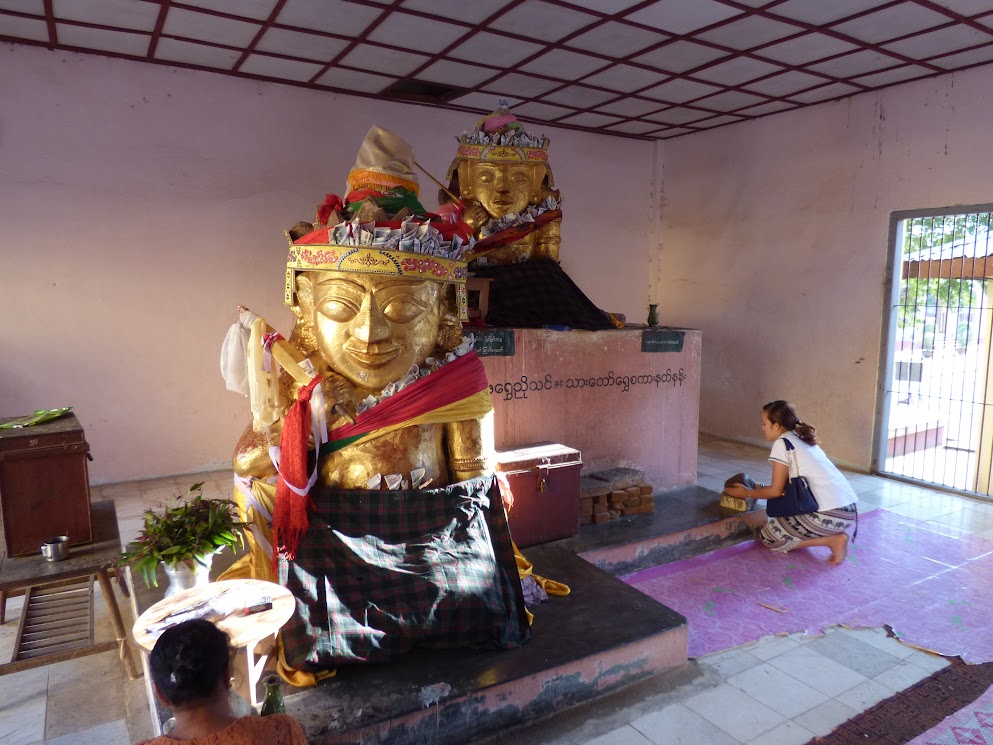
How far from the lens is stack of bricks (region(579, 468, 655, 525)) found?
4.31 m

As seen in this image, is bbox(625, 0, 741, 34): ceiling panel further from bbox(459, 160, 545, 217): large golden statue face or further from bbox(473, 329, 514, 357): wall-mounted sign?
bbox(473, 329, 514, 357): wall-mounted sign

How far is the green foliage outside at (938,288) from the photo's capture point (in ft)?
17.9

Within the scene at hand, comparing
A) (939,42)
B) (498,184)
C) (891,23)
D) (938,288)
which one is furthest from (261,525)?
(938,288)

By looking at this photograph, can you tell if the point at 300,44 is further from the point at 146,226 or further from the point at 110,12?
the point at 146,226

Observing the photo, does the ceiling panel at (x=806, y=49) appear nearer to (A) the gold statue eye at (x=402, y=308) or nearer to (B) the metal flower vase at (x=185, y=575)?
(A) the gold statue eye at (x=402, y=308)

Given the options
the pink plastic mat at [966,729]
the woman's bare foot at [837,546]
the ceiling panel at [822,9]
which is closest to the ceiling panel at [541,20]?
the ceiling panel at [822,9]

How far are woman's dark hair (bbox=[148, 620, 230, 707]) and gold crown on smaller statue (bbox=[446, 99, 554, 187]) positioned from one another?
3926 millimetres

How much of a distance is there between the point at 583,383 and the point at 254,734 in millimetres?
3363

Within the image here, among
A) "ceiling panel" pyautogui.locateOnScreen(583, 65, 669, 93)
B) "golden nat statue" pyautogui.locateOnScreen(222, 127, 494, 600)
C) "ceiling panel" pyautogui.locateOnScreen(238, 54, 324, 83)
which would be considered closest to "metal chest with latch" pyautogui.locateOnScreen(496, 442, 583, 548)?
"golden nat statue" pyautogui.locateOnScreen(222, 127, 494, 600)

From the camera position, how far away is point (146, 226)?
5465mm

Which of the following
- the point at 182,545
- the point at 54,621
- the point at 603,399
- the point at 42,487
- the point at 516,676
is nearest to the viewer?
the point at 182,545

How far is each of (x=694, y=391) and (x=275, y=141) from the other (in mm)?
4106

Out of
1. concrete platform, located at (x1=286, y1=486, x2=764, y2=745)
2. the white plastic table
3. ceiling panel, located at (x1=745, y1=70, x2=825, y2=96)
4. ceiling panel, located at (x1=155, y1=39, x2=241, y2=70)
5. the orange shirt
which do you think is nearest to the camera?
the orange shirt

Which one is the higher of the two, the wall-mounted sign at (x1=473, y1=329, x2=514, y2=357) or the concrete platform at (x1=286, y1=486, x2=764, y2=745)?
the wall-mounted sign at (x1=473, y1=329, x2=514, y2=357)
